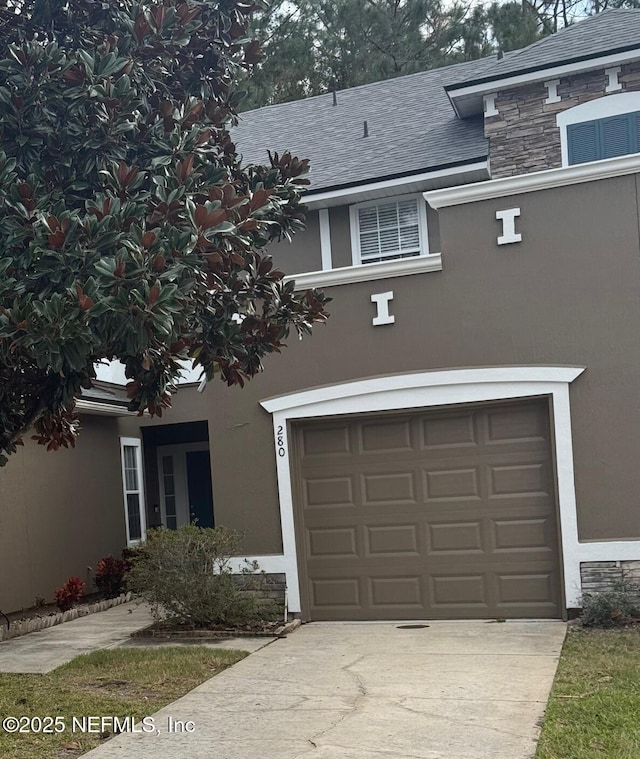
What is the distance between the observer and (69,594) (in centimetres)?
1223

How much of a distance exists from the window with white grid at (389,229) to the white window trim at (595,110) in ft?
7.02

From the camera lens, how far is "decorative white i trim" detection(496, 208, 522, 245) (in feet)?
31.3

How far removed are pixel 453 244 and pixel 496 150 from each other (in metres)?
3.39

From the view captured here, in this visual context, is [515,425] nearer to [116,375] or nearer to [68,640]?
[68,640]

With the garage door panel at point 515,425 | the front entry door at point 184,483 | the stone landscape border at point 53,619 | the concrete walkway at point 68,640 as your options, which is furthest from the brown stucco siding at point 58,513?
the garage door panel at point 515,425

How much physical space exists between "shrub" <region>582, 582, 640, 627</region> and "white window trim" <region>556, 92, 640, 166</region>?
19.7 ft

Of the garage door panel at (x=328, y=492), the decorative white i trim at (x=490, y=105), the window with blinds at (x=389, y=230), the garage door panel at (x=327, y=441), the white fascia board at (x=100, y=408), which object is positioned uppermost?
the decorative white i trim at (x=490, y=105)

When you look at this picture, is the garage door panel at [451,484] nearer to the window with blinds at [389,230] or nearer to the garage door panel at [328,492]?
the garage door panel at [328,492]

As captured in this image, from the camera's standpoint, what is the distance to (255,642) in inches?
364

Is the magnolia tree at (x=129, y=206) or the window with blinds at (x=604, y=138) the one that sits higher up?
the window with blinds at (x=604, y=138)

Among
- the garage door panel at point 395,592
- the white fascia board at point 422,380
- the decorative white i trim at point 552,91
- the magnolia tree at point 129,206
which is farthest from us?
the decorative white i trim at point 552,91

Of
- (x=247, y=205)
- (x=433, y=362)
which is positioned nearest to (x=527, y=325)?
(x=433, y=362)

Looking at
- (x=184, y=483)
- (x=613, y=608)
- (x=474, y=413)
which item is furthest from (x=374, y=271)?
(x=184, y=483)

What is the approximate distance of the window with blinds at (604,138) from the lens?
11922mm
